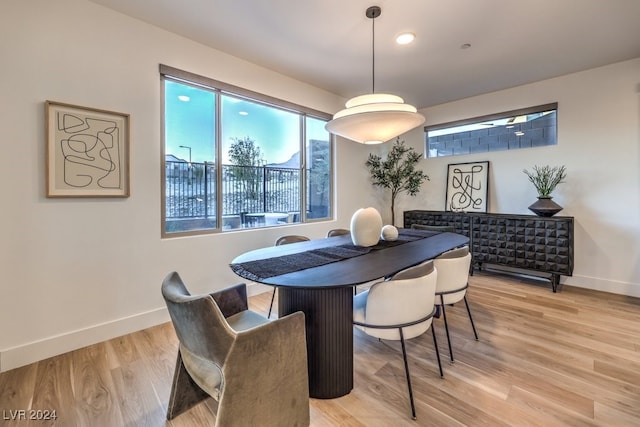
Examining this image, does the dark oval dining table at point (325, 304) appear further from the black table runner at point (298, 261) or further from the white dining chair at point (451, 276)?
the white dining chair at point (451, 276)

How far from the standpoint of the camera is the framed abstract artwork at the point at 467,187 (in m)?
4.40

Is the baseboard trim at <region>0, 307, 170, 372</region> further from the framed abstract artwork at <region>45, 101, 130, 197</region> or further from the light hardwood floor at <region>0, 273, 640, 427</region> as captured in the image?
the framed abstract artwork at <region>45, 101, 130, 197</region>

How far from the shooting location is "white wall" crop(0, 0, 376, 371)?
6.66 feet

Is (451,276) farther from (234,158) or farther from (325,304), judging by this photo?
(234,158)

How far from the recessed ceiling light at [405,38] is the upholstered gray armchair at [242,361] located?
2.74m

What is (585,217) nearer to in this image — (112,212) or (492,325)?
(492,325)

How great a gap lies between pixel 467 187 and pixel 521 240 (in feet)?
3.80

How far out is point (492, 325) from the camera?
8.71 feet

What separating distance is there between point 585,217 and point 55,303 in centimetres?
572

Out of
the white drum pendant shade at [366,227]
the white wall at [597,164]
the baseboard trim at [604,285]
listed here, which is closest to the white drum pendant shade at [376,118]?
the white drum pendant shade at [366,227]

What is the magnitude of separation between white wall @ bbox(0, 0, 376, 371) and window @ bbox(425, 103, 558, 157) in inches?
149

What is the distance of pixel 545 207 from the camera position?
360 centimetres

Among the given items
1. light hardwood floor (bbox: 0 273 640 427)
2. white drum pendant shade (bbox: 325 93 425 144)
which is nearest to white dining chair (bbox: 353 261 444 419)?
light hardwood floor (bbox: 0 273 640 427)

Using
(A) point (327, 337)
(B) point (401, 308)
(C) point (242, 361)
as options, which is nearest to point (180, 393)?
(C) point (242, 361)
